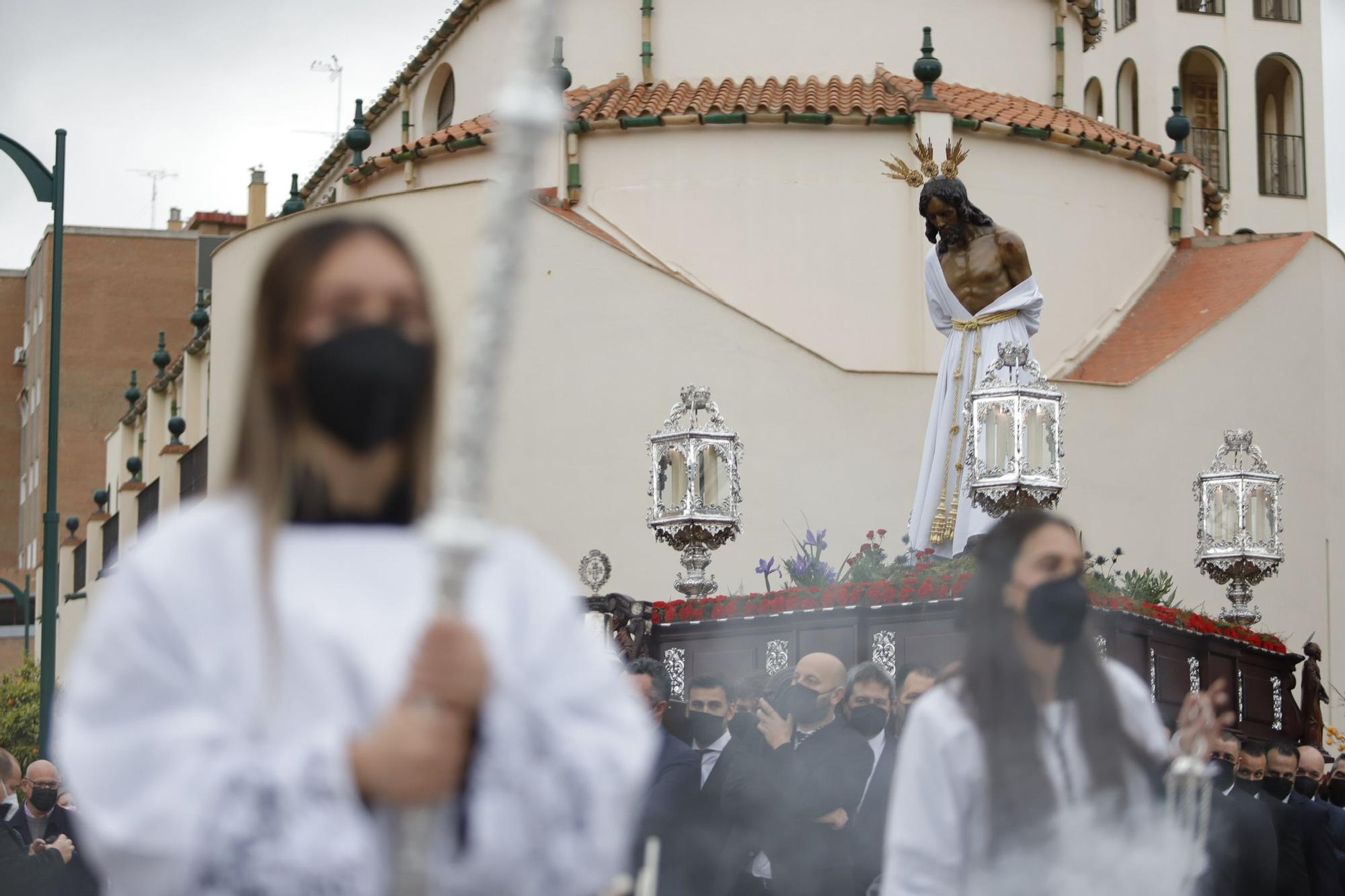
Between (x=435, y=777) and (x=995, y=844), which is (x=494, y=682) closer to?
(x=435, y=777)

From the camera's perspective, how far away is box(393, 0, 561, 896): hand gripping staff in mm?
2293

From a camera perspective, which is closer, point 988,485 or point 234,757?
point 234,757

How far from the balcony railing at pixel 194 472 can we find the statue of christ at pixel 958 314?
1870cm

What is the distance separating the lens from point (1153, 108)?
142 ft

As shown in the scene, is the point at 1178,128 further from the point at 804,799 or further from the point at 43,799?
the point at 804,799

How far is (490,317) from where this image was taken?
2297mm

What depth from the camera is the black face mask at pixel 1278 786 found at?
33.0ft

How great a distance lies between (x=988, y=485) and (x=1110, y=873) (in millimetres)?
9864

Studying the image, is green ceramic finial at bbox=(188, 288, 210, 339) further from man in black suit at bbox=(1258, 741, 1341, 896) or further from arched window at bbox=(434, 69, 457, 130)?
man in black suit at bbox=(1258, 741, 1341, 896)

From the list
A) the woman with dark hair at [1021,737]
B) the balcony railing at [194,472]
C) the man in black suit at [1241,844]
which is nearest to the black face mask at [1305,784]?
the man in black suit at [1241,844]

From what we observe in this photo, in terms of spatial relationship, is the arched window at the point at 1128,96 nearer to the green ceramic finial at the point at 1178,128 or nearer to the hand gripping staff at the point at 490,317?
the green ceramic finial at the point at 1178,128

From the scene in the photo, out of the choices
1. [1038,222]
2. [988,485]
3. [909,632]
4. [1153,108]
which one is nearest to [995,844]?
[909,632]

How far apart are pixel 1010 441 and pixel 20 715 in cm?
2629

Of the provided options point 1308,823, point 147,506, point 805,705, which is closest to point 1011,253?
point 1308,823
